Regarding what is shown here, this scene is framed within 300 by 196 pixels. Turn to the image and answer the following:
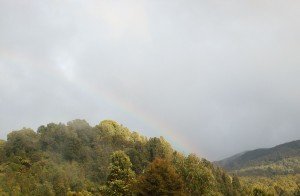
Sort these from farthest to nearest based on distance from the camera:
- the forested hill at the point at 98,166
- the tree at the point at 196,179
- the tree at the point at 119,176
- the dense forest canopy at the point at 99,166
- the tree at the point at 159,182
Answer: the tree at the point at 119,176 → the tree at the point at 196,179 → the dense forest canopy at the point at 99,166 → the forested hill at the point at 98,166 → the tree at the point at 159,182

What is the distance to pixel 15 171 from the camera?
4471 inches

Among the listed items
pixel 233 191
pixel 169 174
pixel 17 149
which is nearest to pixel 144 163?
pixel 233 191

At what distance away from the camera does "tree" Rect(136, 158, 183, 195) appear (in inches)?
2318

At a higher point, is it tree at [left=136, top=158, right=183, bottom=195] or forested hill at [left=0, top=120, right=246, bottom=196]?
forested hill at [left=0, top=120, right=246, bottom=196]

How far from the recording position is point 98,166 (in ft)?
453

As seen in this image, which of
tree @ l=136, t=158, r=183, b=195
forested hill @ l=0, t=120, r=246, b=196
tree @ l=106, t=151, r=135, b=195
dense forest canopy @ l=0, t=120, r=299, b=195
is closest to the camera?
tree @ l=136, t=158, r=183, b=195

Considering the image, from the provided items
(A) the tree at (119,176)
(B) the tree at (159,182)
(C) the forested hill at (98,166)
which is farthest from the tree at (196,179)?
(B) the tree at (159,182)

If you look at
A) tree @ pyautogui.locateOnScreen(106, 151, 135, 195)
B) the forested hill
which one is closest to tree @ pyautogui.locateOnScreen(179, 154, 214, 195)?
the forested hill

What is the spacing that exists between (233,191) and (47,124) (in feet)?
243

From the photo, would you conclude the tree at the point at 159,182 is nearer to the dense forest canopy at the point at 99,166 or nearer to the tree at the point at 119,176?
the dense forest canopy at the point at 99,166

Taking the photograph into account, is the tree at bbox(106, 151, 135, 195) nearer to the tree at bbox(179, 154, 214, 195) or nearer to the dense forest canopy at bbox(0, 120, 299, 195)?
the dense forest canopy at bbox(0, 120, 299, 195)

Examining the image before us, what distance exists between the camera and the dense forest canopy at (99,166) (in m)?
66.4

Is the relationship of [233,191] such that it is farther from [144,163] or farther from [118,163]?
[118,163]

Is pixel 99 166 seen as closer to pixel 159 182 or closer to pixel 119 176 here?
pixel 119 176
